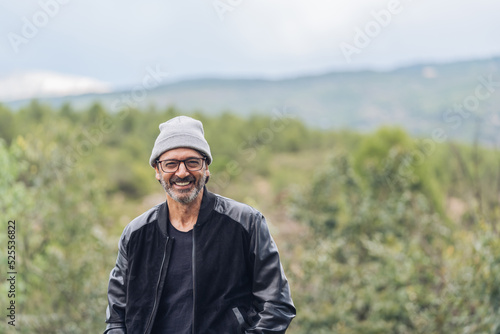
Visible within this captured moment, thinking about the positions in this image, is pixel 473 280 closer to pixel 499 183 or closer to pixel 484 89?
pixel 499 183

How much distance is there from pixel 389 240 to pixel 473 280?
4.35 m

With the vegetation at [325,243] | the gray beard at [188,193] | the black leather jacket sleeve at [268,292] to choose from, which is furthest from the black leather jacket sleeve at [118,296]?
the vegetation at [325,243]

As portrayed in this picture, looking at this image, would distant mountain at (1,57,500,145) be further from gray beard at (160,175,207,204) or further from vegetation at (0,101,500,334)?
gray beard at (160,175,207,204)

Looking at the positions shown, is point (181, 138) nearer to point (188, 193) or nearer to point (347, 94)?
point (188, 193)

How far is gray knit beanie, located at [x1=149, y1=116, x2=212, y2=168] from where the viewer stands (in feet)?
7.82

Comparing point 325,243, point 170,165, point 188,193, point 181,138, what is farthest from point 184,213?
point 325,243

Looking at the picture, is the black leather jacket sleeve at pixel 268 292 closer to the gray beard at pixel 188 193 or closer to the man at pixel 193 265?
the man at pixel 193 265

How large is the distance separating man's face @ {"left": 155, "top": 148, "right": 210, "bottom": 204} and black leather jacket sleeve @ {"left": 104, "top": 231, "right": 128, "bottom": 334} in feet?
1.06

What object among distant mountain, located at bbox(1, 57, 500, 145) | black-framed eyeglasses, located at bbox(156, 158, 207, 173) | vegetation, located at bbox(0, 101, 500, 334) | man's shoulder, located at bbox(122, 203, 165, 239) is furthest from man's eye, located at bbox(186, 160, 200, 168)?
distant mountain, located at bbox(1, 57, 500, 145)

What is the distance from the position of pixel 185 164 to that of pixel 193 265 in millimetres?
418

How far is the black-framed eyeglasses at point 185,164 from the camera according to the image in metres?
2.40

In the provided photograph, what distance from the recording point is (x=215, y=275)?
7.72 ft

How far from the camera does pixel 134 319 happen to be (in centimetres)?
240

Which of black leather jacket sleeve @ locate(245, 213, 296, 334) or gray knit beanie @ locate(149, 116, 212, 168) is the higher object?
gray knit beanie @ locate(149, 116, 212, 168)
